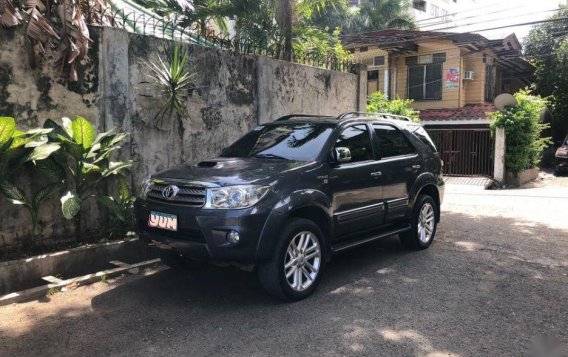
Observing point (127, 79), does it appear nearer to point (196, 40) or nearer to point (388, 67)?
point (196, 40)

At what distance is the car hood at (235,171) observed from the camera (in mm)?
4535

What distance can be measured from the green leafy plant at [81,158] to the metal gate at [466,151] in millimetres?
13756

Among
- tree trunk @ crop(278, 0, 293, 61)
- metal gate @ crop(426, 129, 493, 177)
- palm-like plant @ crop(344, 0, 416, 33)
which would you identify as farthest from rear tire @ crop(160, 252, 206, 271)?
palm-like plant @ crop(344, 0, 416, 33)

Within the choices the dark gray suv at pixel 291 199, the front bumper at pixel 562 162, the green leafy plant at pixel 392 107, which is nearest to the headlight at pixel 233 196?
the dark gray suv at pixel 291 199

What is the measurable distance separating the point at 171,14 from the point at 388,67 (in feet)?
47.8

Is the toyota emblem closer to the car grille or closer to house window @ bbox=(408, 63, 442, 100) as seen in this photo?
the car grille

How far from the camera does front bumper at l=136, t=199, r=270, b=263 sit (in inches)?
170

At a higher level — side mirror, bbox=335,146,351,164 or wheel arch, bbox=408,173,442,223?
side mirror, bbox=335,146,351,164

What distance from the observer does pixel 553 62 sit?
2370 cm

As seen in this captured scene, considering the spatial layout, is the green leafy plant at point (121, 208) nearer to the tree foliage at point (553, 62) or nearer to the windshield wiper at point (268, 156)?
the windshield wiper at point (268, 156)

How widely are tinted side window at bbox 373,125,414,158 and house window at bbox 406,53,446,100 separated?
55.6ft

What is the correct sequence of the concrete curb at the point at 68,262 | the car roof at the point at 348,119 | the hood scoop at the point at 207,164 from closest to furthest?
the concrete curb at the point at 68,262 < the hood scoop at the point at 207,164 < the car roof at the point at 348,119

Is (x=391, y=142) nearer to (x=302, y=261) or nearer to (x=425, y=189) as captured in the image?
(x=425, y=189)

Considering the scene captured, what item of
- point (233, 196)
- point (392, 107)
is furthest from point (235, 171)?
point (392, 107)
